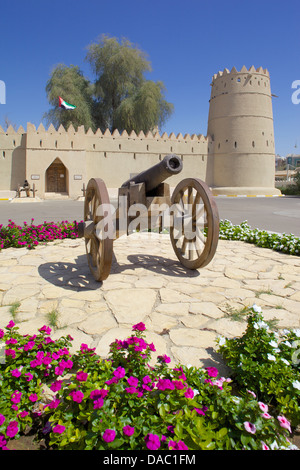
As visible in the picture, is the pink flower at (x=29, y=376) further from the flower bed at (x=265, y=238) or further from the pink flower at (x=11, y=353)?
the flower bed at (x=265, y=238)

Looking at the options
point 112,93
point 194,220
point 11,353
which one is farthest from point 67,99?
A: point 11,353

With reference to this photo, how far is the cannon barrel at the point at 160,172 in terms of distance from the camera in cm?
358

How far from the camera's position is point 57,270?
4.34m

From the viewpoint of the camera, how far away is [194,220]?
4.15 m

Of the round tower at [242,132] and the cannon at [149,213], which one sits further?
the round tower at [242,132]

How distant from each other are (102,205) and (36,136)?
20198mm

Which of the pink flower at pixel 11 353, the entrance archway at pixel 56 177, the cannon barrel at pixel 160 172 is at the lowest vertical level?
the pink flower at pixel 11 353

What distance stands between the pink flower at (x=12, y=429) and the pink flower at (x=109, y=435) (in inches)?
16.9

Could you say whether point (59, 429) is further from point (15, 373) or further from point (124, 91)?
point (124, 91)

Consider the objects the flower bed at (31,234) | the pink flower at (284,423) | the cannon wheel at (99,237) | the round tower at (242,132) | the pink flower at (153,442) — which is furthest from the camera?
the round tower at (242,132)

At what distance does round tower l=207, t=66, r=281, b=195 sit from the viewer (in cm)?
2473

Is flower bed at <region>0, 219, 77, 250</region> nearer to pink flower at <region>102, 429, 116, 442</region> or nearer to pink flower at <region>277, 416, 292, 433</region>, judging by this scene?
pink flower at <region>102, 429, 116, 442</region>

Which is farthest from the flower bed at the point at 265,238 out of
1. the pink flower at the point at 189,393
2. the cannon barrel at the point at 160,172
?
the pink flower at the point at 189,393

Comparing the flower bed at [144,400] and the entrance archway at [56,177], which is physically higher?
the entrance archway at [56,177]
